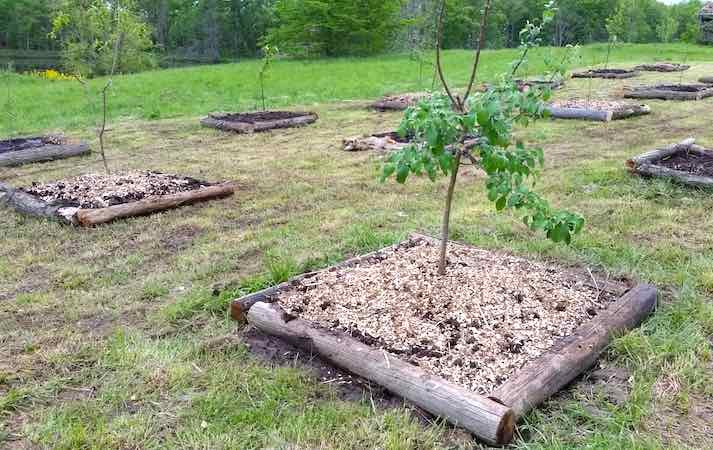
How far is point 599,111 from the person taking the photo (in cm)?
873

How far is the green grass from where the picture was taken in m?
10.9

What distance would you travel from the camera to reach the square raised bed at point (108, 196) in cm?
468

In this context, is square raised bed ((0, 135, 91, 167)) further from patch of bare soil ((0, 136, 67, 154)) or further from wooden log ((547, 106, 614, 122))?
wooden log ((547, 106, 614, 122))

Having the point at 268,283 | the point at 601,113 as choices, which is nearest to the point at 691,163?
the point at 601,113

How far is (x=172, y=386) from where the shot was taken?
2479mm

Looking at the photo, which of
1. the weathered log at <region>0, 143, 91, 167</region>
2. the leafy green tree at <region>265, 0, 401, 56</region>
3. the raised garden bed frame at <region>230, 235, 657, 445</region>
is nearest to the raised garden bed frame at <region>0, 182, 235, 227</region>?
the weathered log at <region>0, 143, 91, 167</region>

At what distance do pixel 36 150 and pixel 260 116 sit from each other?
11.5 ft

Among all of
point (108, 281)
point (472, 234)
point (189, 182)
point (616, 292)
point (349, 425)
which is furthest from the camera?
point (189, 182)

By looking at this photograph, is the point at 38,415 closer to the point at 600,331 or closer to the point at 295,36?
the point at 600,331

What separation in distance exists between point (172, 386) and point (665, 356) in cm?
213

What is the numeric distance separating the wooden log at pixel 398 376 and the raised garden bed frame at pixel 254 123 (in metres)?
6.25

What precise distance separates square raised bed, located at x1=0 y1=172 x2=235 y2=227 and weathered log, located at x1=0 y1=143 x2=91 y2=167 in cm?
163

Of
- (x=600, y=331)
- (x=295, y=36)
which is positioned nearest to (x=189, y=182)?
(x=600, y=331)

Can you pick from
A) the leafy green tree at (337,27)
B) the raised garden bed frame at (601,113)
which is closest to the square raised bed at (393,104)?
the raised garden bed frame at (601,113)
